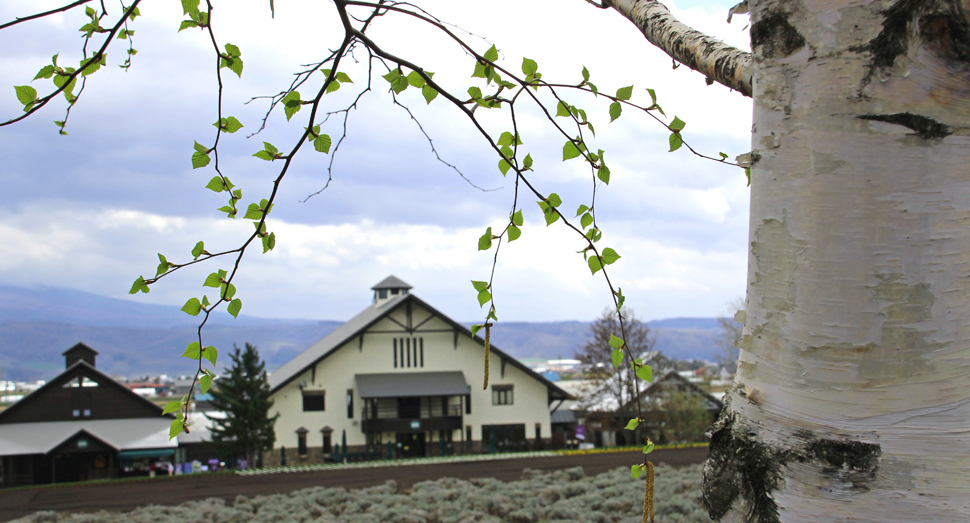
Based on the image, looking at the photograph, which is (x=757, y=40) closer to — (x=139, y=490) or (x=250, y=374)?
(x=139, y=490)

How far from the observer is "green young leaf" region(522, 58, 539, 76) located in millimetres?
1828

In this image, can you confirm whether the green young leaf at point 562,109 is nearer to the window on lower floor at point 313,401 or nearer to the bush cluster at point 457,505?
the bush cluster at point 457,505

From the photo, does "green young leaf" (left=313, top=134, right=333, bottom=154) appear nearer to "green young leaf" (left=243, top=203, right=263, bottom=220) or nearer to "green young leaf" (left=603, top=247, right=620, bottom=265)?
"green young leaf" (left=243, top=203, right=263, bottom=220)

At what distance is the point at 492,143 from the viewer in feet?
6.30

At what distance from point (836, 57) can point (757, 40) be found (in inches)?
6.6

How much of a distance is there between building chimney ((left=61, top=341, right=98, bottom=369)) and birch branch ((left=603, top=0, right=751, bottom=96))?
35312mm

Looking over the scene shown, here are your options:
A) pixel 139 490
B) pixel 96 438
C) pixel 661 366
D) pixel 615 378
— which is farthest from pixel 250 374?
pixel 661 366

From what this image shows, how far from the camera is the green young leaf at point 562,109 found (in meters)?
1.89

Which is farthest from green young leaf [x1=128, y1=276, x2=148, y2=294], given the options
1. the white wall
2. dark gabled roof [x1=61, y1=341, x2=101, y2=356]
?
dark gabled roof [x1=61, y1=341, x2=101, y2=356]

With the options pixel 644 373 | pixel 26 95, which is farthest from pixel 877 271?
pixel 26 95

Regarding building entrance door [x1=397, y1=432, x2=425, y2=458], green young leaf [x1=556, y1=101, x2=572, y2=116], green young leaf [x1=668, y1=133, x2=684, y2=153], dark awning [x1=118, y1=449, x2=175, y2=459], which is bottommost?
building entrance door [x1=397, y1=432, x2=425, y2=458]

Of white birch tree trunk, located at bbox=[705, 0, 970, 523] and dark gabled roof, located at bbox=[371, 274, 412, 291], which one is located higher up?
dark gabled roof, located at bbox=[371, 274, 412, 291]

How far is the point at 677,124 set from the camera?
1.98 metres

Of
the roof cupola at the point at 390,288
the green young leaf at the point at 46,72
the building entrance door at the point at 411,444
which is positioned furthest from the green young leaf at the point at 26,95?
the roof cupola at the point at 390,288
